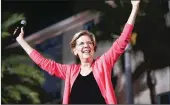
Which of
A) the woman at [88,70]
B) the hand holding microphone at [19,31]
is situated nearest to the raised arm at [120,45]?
the woman at [88,70]

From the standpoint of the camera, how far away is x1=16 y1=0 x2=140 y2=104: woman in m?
1.80

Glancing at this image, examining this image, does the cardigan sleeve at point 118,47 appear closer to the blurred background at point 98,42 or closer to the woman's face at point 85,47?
the woman's face at point 85,47

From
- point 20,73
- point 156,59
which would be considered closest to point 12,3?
point 20,73

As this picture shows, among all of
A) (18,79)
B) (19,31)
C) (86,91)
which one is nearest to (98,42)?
(18,79)

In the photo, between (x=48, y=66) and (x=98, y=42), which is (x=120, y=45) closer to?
(x=48, y=66)

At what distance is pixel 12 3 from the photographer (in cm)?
987

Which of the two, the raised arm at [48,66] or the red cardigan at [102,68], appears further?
the raised arm at [48,66]

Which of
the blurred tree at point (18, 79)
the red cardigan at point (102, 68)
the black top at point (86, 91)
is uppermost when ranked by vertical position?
the red cardigan at point (102, 68)

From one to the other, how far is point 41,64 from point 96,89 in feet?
1.17

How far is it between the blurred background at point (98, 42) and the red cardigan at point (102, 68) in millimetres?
7291

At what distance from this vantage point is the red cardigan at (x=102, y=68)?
5.88 ft

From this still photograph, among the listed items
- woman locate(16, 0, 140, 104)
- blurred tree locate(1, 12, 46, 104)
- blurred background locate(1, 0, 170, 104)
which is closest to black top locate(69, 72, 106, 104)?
woman locate(16, 0, 140, 104)

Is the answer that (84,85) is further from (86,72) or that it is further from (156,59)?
(156,59)

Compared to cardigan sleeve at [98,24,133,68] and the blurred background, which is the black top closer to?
cardigan sleeve at [98,24,133,68]
